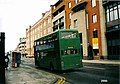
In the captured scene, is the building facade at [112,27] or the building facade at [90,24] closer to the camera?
the building facade at [112,27]

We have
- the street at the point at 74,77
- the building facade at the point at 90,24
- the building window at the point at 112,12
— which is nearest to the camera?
the street at the point at 74,77

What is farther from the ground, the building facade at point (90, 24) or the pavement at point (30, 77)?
the building facade at point (90, 24)

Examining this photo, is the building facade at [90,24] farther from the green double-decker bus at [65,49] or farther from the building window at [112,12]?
the green double-decker bus at [65,49]

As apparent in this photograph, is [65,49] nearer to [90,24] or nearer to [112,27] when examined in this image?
[112,27]

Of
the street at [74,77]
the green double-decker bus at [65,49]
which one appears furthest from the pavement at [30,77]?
the green double-decker bus at [65,49]

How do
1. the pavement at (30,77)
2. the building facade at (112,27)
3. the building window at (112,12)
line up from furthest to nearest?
the building facade at (112,27) → the building window at (112,12) → the pavement at (30,77)

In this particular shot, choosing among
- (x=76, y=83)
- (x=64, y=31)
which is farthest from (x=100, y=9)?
(x=76, y=83)

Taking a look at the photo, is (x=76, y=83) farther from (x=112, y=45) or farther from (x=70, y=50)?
(x=112, y=45)

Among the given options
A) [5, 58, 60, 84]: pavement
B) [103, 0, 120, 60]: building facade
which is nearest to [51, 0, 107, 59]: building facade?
[103, 0, 120, 60]: building facade

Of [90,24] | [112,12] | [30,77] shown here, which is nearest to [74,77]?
[30,77]

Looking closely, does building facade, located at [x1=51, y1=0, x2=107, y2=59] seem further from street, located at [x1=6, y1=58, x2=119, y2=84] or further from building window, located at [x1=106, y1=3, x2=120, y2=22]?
street, located at [x1=6, y1=58, x2=119, y2=84]

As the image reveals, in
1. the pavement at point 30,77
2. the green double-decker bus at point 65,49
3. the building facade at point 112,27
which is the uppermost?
the building facade at point 112,27

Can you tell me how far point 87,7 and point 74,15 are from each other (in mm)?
6490

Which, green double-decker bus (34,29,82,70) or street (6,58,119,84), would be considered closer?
street (6,58,119,84)
